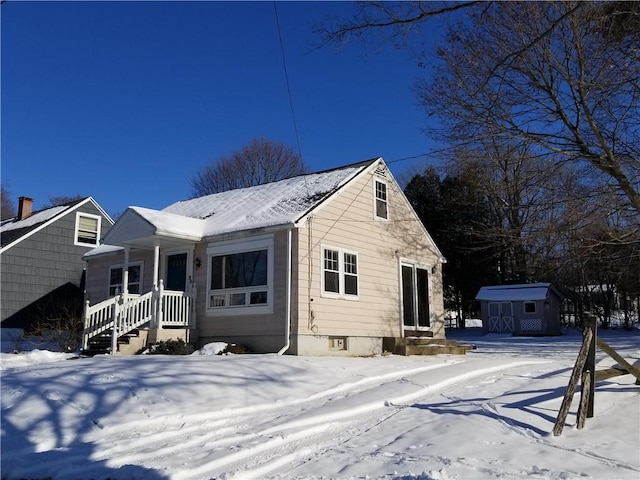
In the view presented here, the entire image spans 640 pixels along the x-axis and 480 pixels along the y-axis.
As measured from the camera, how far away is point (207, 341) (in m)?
14.2

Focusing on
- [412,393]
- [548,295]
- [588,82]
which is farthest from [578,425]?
[548,295]

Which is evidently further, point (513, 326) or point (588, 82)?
point (513, 326)

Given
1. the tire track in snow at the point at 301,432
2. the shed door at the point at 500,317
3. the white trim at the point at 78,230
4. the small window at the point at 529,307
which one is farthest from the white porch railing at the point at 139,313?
the small window at the point at 529,307

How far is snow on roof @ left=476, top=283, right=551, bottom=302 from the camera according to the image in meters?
29.9

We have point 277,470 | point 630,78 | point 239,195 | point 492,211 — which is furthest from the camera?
point 492,211

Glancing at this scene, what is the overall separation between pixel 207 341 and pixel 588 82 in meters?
10.4

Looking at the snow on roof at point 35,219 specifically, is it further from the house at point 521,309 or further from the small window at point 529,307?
the small window at point 529,307

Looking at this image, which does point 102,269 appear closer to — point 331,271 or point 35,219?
point 35,219

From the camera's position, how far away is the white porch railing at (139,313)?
13.4 metres

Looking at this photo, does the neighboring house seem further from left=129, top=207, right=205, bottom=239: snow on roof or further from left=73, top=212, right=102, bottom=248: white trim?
left=129, top=207, right=205, bottom=239: snow on roof

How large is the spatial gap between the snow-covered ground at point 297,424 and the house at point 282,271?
10.5ft

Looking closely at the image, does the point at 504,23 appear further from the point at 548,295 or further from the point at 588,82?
the point at 548,295

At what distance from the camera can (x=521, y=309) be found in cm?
3083

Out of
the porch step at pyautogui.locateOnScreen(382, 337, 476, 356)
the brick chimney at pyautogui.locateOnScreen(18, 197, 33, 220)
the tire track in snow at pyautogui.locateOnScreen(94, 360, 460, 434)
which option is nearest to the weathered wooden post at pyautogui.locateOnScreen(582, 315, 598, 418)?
the tire track in snow at pyautogui.locateOnScreen(94, 360, 460, 434)
